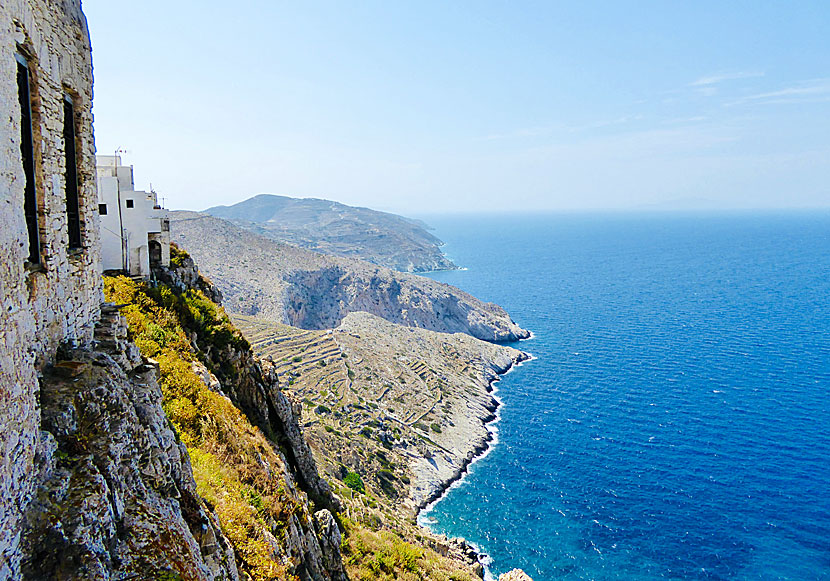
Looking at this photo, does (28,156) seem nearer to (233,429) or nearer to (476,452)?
(233,429)

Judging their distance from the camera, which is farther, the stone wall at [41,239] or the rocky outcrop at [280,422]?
the rocky outcrop at [280,422]

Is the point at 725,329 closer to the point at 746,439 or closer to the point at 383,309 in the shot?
the point at 746,439

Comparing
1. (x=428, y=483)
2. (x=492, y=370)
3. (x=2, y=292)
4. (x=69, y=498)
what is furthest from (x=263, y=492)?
(x=492, y=370)

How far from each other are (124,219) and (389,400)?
222 ft

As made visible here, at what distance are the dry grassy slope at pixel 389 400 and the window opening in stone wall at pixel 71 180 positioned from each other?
48.8m

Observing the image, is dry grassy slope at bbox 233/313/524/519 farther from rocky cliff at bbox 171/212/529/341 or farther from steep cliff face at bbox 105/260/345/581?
steep cliff face at bbox 105/260/345/581

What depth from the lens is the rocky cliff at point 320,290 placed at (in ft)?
436

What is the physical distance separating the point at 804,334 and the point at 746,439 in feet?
187

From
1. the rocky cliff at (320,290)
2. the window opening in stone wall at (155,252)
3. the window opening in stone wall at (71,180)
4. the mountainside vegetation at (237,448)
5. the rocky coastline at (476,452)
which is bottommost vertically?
the rocky coastline at (476,452)

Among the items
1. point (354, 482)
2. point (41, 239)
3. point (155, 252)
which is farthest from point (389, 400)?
point (41, 239)

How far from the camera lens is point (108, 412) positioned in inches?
357

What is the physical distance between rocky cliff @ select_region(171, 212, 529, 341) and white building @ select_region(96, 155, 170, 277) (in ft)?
341

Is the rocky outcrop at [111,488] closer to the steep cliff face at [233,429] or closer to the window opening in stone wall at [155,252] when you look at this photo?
the steep cliff face at [233,429]

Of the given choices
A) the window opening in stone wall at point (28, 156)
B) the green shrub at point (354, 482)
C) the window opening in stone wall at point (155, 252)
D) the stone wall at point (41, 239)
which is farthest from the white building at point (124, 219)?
the green shrub at point (354, 482)
